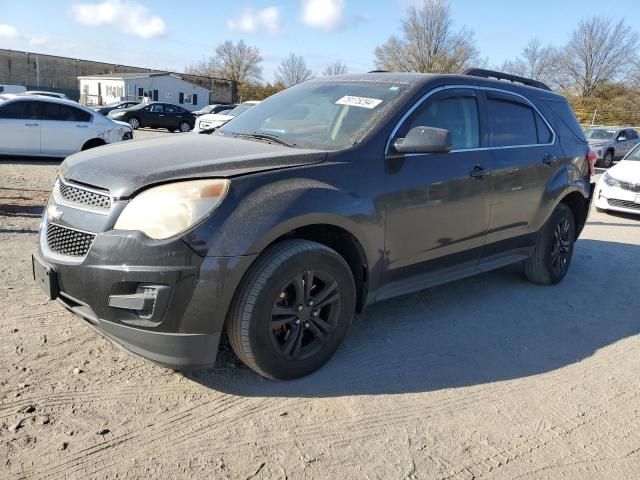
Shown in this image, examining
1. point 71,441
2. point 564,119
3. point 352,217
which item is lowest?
point 71,441

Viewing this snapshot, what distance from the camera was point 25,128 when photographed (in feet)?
39.9

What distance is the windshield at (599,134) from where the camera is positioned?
72.6 ft

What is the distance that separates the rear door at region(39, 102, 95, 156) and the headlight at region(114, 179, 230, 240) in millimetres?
10812

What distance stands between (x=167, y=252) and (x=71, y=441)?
965 mm

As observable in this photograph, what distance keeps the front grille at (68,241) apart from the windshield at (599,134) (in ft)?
75.3

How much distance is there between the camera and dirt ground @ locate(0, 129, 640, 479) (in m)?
2.56

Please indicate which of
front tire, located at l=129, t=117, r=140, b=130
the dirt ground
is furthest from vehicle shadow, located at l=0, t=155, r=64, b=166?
front tire, located at l=129, t=117, r=140, b=130

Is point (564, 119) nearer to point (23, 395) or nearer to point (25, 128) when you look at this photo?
point (23, 395)

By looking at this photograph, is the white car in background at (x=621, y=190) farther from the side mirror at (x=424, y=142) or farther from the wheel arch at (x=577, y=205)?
the side mirror at (x=424, y=142)

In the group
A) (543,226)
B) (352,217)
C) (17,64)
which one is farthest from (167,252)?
(17,64)

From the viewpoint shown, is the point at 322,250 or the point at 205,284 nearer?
the point at 205,284

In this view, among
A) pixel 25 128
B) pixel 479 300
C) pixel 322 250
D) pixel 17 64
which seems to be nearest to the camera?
pixel 322 250

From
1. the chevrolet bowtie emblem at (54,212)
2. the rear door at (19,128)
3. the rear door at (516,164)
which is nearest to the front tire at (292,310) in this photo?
the chevrolet bowtie emblem at (54,212)

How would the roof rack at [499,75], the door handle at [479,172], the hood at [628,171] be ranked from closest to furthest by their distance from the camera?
the door handle at [479,172] < the roof rack at [499,75] < the hood at [628,171]
